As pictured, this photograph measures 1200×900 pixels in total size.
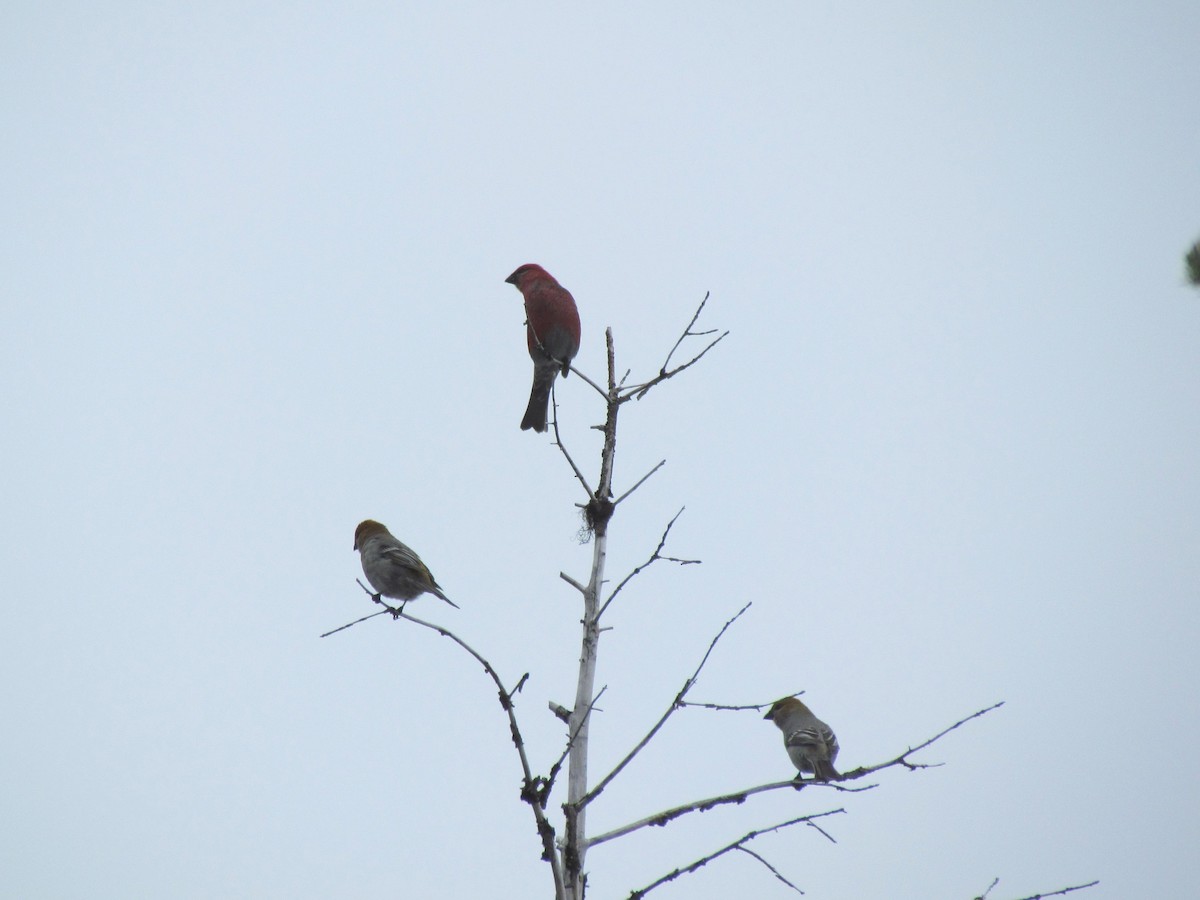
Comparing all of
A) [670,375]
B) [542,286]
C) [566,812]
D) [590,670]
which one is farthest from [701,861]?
[542,286]

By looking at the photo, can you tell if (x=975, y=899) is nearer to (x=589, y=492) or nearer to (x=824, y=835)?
(x=824, y=835)

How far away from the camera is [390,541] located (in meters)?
6.97

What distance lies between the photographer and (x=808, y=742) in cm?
730

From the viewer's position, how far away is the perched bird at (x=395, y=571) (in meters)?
6.72

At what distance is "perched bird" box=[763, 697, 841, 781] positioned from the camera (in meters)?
7.30

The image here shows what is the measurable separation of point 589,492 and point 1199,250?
7.85 ft

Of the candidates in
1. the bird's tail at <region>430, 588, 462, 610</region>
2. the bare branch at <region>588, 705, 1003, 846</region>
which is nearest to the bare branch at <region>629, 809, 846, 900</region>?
the bare branch at <region>588, 705, 1003, 846</region>

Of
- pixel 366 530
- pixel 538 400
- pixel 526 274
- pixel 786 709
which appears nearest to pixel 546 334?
pixel 538 400

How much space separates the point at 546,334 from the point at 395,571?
2.12 meters

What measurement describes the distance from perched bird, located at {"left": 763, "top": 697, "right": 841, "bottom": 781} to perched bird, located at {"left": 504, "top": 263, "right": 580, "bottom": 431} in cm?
293

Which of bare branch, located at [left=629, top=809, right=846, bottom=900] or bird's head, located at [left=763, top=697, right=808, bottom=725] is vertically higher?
bird's head, located at [left=763, top=697, right=808, bottom=725]

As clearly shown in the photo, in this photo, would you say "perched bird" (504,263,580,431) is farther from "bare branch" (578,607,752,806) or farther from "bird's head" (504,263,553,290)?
"bare branch" (578,607,752,806)

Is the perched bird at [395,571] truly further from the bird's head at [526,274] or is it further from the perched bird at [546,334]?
the bird's head at [526,274]

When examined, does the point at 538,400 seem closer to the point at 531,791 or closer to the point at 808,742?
the point at 808,742
